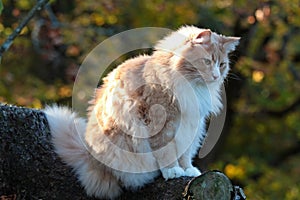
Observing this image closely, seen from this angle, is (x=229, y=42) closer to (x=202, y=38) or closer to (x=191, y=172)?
(x=202, y=38)

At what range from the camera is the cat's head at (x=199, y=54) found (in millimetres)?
3369

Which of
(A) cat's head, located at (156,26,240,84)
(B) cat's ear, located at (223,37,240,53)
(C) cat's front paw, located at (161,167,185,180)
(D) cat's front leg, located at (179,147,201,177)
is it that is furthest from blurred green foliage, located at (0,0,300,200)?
(C) cat's front paw, located at (161,167,185,180)

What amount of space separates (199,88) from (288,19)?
183 inches

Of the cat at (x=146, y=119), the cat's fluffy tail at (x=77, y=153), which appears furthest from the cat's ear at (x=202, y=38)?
the cat's fluffy tail at (x=77, y=153)

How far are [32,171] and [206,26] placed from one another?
16.1ft

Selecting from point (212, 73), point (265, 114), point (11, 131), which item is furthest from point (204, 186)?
point (265, 114)

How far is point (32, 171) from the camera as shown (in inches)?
121

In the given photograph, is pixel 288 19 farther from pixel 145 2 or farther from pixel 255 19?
pixel 145 2

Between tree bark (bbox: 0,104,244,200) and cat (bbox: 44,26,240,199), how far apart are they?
2.5 inches

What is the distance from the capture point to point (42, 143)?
127 inches

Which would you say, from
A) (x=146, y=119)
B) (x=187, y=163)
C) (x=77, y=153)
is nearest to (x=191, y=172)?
(x=187, y=163)

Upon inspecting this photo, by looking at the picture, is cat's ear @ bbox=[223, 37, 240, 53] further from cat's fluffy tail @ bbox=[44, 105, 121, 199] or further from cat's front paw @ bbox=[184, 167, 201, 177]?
cat's fluffy tail @ bbox=[44, 105, 121, 199]

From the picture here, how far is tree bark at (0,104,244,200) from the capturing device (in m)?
3.03

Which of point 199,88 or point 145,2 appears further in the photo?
point 145,2
